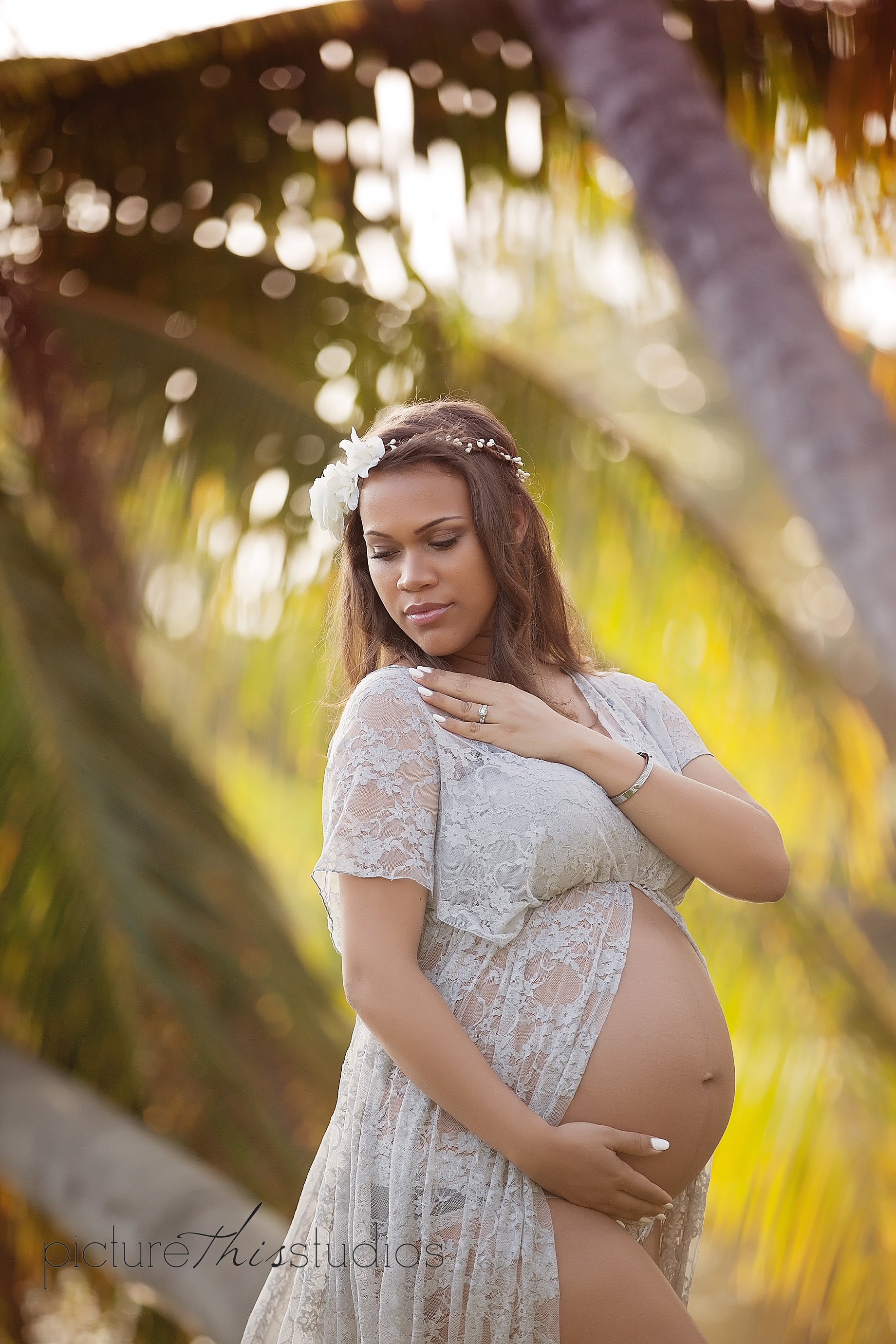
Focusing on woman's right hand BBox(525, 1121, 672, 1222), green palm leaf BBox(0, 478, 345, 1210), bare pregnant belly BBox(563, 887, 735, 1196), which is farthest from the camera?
green palm leaf BBox(0, 478, 345, 1210)

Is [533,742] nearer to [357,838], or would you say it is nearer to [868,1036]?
[357,838]

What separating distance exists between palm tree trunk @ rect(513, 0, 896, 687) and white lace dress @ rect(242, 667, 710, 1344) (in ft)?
5.99

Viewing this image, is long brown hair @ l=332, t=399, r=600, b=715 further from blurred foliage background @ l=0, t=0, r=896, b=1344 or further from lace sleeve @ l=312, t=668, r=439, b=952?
blurred foliage background @ l=0, t=0, r=896, b=1344

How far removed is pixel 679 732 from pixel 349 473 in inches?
32.9

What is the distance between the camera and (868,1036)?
4750 millimetres

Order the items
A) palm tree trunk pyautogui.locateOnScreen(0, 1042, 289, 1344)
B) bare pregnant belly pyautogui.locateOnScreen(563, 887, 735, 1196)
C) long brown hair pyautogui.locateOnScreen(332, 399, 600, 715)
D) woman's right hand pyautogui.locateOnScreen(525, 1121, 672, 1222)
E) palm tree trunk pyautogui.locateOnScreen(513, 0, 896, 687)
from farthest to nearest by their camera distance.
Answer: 1. palm tree trunk pyautogui.locateOnScreen(513, 0, 896, 687)
2. palm tree trunk pyautogui.locateOnScreen(0, 1042, 289, 1344)
3. long brown hair pyautogui.locateOnScreen(332, 399, 600, 715)
4. bare pregnant belly pyautogui.locateOnScreen(563, 887, 735, 1196)
5. woman's right hand pyautogui.locateOnScreen(525, 1121, 672, 1222)

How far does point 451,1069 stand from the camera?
181 cm

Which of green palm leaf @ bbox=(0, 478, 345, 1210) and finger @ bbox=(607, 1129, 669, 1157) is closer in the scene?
finger @ bbox=(607, 1129, 669, 1157)

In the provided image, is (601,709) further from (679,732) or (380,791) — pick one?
(380,791)

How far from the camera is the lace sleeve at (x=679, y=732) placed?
2303mm

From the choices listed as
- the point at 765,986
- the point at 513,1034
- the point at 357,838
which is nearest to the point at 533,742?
the point at 357,838

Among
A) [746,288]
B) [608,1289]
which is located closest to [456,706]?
[608,1289]

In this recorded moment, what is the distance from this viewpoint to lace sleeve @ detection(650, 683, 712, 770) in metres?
2.30

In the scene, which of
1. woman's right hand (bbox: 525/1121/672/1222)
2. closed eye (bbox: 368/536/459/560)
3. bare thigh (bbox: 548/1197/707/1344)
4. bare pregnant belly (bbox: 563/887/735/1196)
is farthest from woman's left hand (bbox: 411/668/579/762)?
bare thigh (bbox: 548/1197/707/1344)
